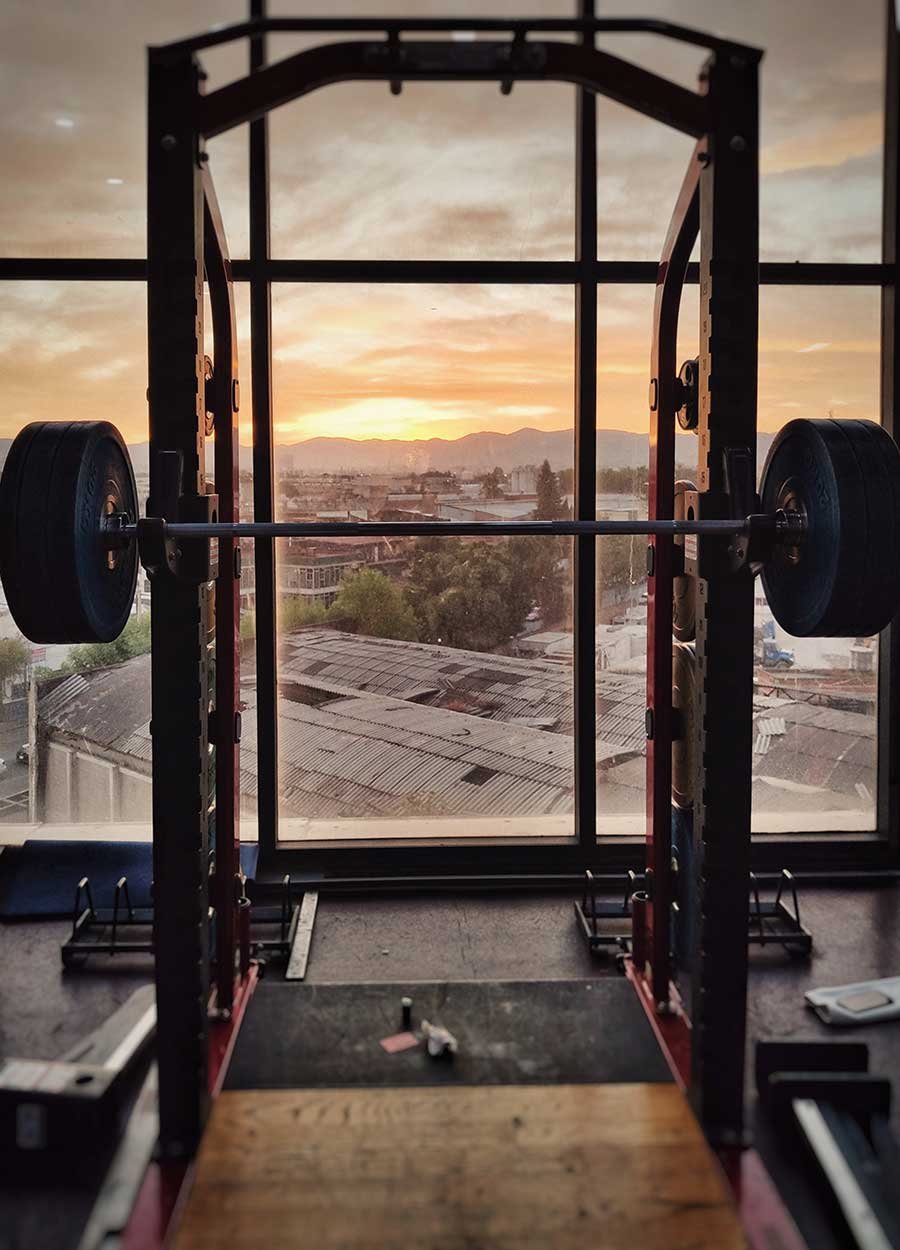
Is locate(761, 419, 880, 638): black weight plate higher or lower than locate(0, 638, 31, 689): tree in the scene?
higher

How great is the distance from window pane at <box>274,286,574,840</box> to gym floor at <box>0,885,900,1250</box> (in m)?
0.41

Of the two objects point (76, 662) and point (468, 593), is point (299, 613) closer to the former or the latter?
point (468, 593)

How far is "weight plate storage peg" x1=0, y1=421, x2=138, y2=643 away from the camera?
1.97 metres

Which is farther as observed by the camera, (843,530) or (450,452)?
(450,452)

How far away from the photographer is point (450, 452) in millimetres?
3727

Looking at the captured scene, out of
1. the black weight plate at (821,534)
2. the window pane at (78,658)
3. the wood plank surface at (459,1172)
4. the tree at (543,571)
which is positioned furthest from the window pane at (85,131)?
the wood plank surface at (459,1172)

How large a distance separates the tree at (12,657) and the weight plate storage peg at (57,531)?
1707 millimetres

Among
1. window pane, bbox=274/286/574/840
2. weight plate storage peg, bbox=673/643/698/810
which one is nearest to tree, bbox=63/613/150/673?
window pane, bbox=274/286/574/840

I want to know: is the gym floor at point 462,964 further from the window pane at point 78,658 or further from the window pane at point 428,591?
the window pane at point 78,658

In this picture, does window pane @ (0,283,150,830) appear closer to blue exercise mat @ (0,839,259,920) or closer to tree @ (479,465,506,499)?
blue exercise mat @ (0,839,259,920)

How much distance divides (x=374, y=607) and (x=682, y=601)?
145cm

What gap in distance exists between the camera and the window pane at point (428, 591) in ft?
12.0

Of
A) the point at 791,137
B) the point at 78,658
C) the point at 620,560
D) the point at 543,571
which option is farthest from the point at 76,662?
the point at 791,137

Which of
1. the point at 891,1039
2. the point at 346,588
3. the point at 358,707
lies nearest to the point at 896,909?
the point at 891,1039
